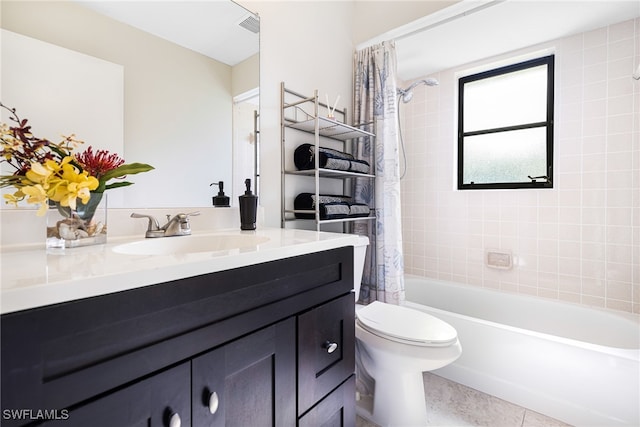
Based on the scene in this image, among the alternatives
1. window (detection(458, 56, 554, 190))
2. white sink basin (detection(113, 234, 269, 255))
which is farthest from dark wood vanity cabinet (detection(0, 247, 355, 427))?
window (detection(458, 56, 554, 190))

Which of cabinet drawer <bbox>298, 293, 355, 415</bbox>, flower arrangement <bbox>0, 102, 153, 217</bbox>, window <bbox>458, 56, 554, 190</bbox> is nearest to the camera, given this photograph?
flower arrangement <bbox>0, 102, 153, 217</bbox>

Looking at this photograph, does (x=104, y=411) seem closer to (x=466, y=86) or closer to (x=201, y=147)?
(x=201, y=147)

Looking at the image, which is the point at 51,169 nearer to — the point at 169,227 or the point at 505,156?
the point at 169,227

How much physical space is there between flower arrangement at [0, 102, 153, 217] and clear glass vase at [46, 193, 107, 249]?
1 centimetres

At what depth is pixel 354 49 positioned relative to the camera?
2.10 meters

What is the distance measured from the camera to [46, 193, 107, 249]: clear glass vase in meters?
0.77

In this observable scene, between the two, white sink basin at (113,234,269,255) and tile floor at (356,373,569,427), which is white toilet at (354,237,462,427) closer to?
tile floor at (356,373,569,427)

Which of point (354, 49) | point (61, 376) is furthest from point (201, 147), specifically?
point (354, 49)

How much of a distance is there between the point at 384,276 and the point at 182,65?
154 cm

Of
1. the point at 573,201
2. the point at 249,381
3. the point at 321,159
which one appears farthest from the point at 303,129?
the point at 573,201

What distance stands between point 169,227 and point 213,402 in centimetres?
64

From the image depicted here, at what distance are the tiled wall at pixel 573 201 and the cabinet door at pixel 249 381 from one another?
2.03 metres

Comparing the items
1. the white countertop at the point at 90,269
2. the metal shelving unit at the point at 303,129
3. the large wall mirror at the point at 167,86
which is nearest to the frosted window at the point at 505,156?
the metal shelving unit at the point at 303,129

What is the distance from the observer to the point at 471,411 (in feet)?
4.86
